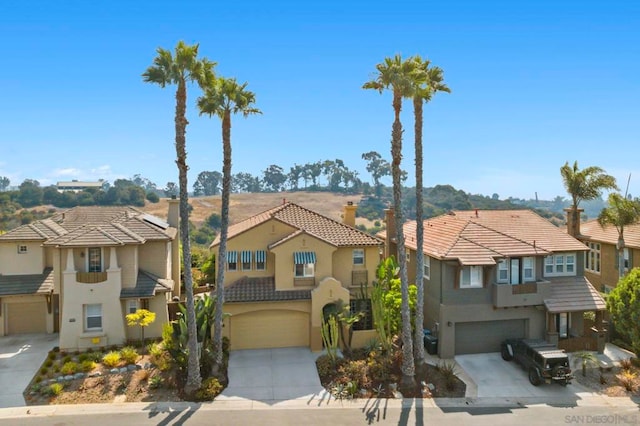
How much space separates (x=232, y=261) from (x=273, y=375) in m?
7.03

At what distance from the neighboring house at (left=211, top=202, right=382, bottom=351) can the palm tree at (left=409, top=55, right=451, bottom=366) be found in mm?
3892

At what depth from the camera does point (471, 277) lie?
23.2 metres

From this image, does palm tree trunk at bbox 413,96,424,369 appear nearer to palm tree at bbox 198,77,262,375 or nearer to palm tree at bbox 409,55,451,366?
palm tree at bbox 409,55,451,366

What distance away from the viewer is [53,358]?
21.4m

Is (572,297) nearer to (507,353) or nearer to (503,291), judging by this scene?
(503,291)

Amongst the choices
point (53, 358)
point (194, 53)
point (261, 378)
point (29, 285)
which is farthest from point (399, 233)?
point (29, 285)

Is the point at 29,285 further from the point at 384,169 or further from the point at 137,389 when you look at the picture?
the point at 384,169

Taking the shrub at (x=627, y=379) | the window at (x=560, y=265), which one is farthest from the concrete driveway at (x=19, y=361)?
the window at (x=560, y=265)

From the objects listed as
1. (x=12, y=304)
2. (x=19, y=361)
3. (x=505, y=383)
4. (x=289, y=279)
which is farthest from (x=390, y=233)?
(x=12, y=304)

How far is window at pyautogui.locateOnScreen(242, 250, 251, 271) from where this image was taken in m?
24.5

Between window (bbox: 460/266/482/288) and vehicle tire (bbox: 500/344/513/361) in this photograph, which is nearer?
vehicle tire (bbox: 500/344/513/361)

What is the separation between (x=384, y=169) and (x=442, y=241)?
129739 mm

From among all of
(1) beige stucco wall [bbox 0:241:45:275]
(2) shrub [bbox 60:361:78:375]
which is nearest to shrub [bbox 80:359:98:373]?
(2) shrub [bbox 60:361:78:375]

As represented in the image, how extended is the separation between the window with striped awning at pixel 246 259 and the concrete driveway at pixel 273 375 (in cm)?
463
